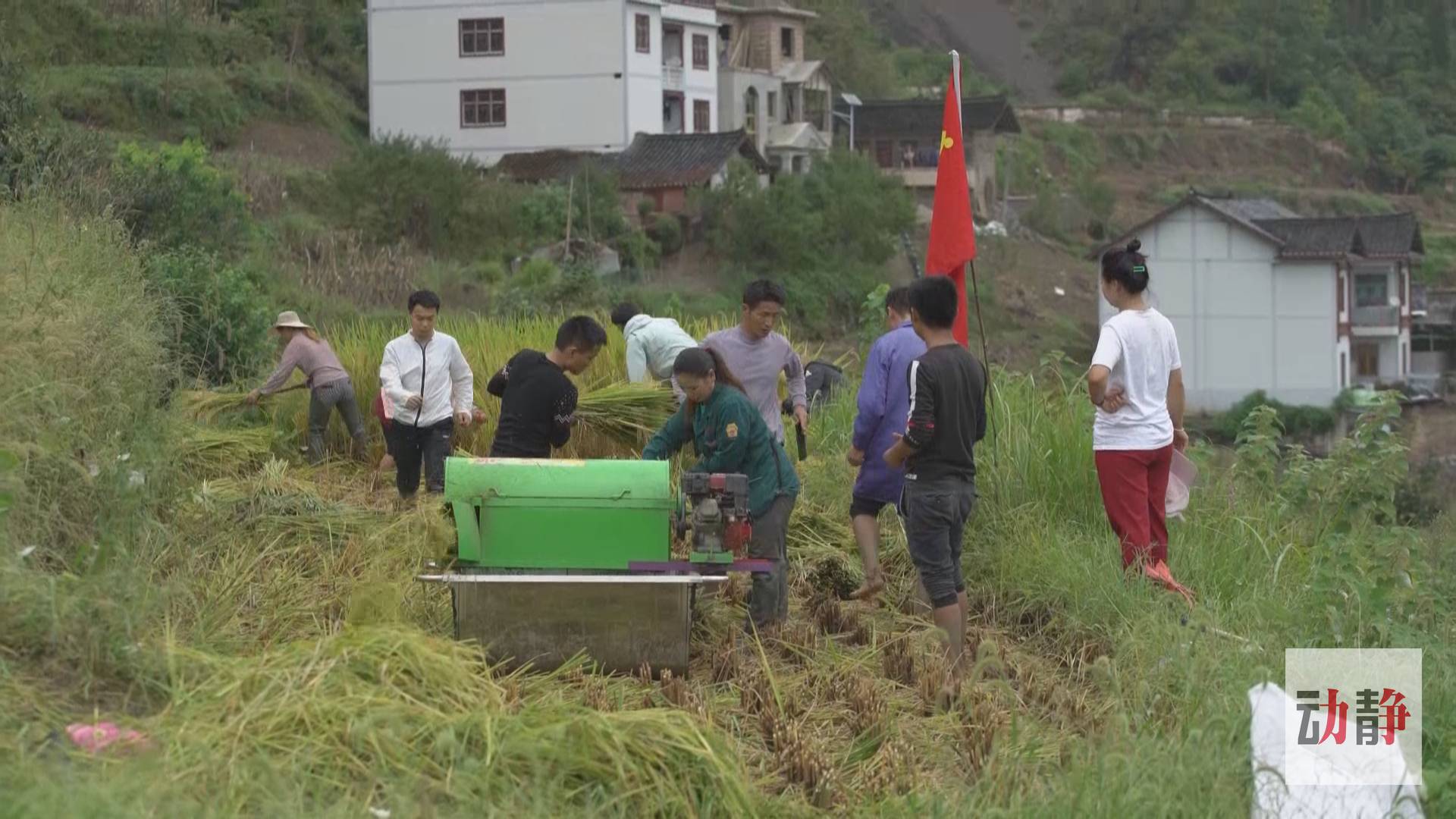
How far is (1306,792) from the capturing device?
5723 mm

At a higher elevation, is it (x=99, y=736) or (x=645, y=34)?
(x=645, y=34)

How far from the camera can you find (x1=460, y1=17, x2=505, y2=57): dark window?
4947cm

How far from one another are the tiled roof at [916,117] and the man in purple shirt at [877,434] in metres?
51.9

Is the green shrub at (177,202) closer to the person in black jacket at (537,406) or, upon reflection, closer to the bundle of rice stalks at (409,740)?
the person in black jacket at (537,406)

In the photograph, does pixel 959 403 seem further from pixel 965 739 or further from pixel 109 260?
pixel 109 260

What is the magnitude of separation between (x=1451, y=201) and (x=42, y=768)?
251ft

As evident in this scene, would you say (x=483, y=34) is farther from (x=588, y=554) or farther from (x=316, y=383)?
(x=588, y=554)

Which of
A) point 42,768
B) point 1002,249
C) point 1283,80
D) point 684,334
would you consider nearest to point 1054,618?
point 684,334

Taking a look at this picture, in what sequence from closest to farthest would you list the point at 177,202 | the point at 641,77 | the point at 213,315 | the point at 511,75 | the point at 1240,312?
the point at 213,315
the point at 177,202
the point at 1240,312
the point at 641,77
the point at 511,75

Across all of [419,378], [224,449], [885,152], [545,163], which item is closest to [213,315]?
[224,449]

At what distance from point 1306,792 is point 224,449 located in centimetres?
683

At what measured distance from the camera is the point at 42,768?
15.4 feet

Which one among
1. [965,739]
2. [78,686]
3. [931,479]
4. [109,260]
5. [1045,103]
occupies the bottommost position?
[965,739]

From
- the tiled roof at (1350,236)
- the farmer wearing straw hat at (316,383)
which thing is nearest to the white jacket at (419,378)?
the farmer wearing straw hat at (316,383)
